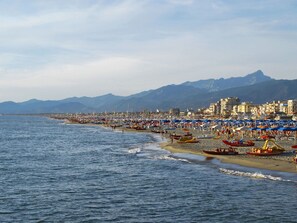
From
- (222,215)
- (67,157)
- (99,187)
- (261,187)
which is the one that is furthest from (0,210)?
(67,157)

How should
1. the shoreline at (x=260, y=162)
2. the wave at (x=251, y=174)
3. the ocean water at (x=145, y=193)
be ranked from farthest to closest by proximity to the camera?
the shoreline at (x=260, y=162)
the wave at (x=251, y=174)
the ocean water at (x=145, y=193)

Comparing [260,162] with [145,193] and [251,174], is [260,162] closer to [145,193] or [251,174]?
[251,174]

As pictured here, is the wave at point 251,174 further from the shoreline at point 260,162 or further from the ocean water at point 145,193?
the shoreline at point 260,162

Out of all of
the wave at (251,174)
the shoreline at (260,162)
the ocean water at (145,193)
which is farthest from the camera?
the shoreline at (260,162)

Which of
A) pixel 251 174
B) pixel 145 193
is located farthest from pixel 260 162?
pixel 145 193

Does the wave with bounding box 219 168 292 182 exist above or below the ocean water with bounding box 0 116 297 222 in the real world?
above

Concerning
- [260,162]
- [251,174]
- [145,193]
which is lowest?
[145,193]

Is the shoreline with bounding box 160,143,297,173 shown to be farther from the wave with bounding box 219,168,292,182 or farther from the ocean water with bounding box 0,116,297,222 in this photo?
the wave with bounding box 219,168,292,182

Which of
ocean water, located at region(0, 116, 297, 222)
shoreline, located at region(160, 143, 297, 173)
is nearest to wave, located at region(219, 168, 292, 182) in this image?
ocean water, located at region(0, 116, 297, 222)

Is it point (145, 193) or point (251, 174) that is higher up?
point (251, 174)

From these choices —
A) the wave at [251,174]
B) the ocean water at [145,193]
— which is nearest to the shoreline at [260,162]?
the ocean water at [145,193]

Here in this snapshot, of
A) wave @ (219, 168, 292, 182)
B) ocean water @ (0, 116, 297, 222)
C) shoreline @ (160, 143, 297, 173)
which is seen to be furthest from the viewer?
shoreline @ (160, 143, 297, 173)

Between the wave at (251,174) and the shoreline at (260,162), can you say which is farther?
the shoreline at (260,162)

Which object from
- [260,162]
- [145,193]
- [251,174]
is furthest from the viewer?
[260,162]
